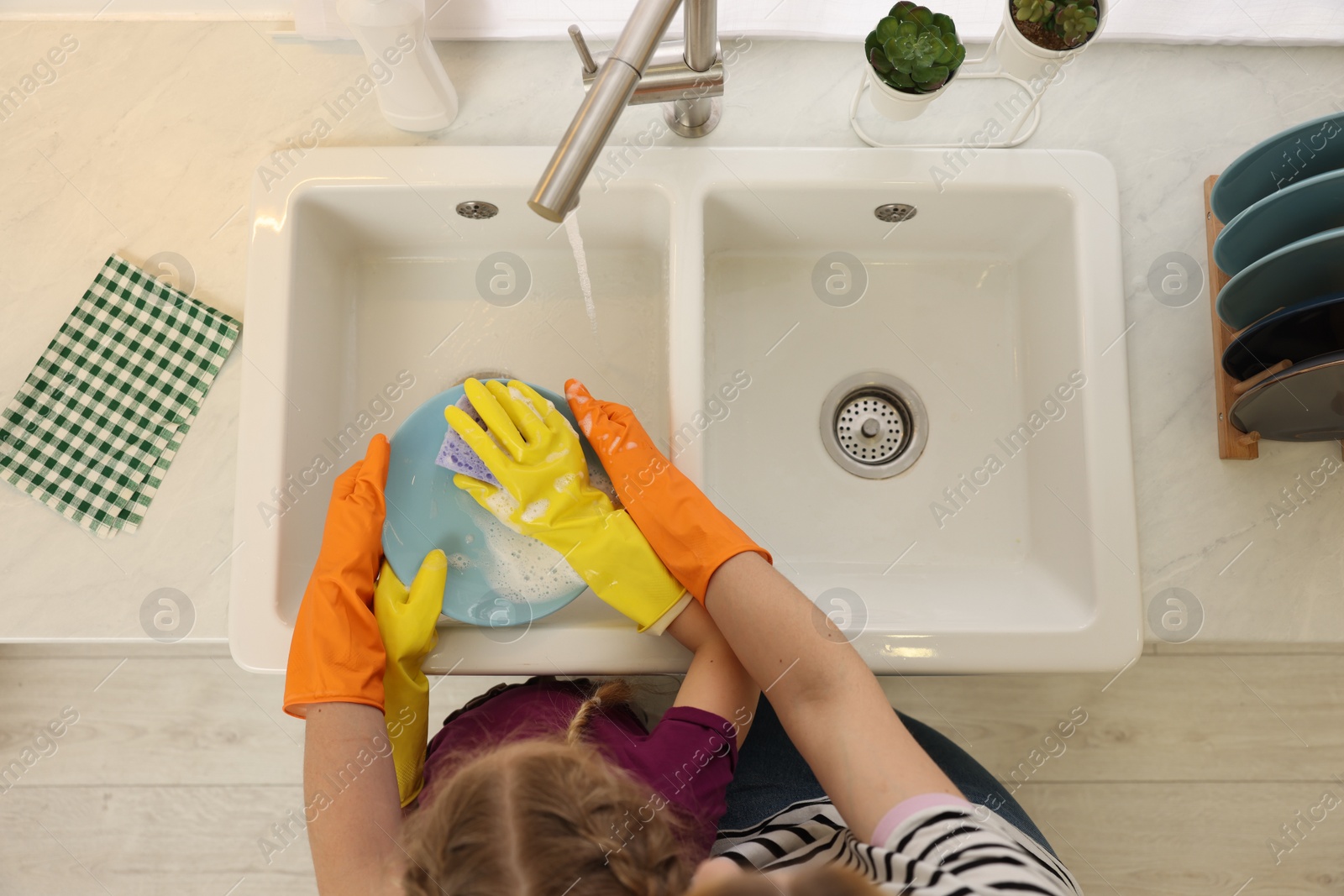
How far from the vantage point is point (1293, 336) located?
695mm

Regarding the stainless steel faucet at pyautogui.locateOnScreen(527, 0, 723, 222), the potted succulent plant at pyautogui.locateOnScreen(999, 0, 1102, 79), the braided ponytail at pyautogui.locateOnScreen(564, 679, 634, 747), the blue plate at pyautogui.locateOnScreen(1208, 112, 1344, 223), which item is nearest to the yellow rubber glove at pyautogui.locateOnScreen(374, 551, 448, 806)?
the braided ponytail at pyautogui.locateOnScreen(564, 679, 634, 747)

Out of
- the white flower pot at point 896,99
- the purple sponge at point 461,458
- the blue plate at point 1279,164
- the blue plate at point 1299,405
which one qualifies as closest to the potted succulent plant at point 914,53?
the white flower pot at point 896,99

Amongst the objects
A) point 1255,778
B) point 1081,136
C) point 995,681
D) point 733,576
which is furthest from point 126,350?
point 1255,778

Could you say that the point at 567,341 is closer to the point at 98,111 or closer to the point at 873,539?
the point at 873,539

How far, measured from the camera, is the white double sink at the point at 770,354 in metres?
→ 0.76

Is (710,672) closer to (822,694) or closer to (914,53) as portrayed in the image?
(822,694)

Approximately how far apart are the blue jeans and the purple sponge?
1.31 ft

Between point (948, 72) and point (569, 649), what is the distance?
2.16 ft

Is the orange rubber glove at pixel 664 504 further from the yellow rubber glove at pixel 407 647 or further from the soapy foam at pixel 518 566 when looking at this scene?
the yellow rubber glove at pixel 407 647

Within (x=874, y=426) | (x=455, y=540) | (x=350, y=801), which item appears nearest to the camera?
(x=350, y=801)

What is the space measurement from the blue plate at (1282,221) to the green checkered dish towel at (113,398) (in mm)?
990

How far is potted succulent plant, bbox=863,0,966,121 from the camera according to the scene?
2.37 feet

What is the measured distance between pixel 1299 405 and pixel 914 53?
48cm

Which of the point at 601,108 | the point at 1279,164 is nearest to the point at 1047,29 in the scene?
the point at 1279,164
